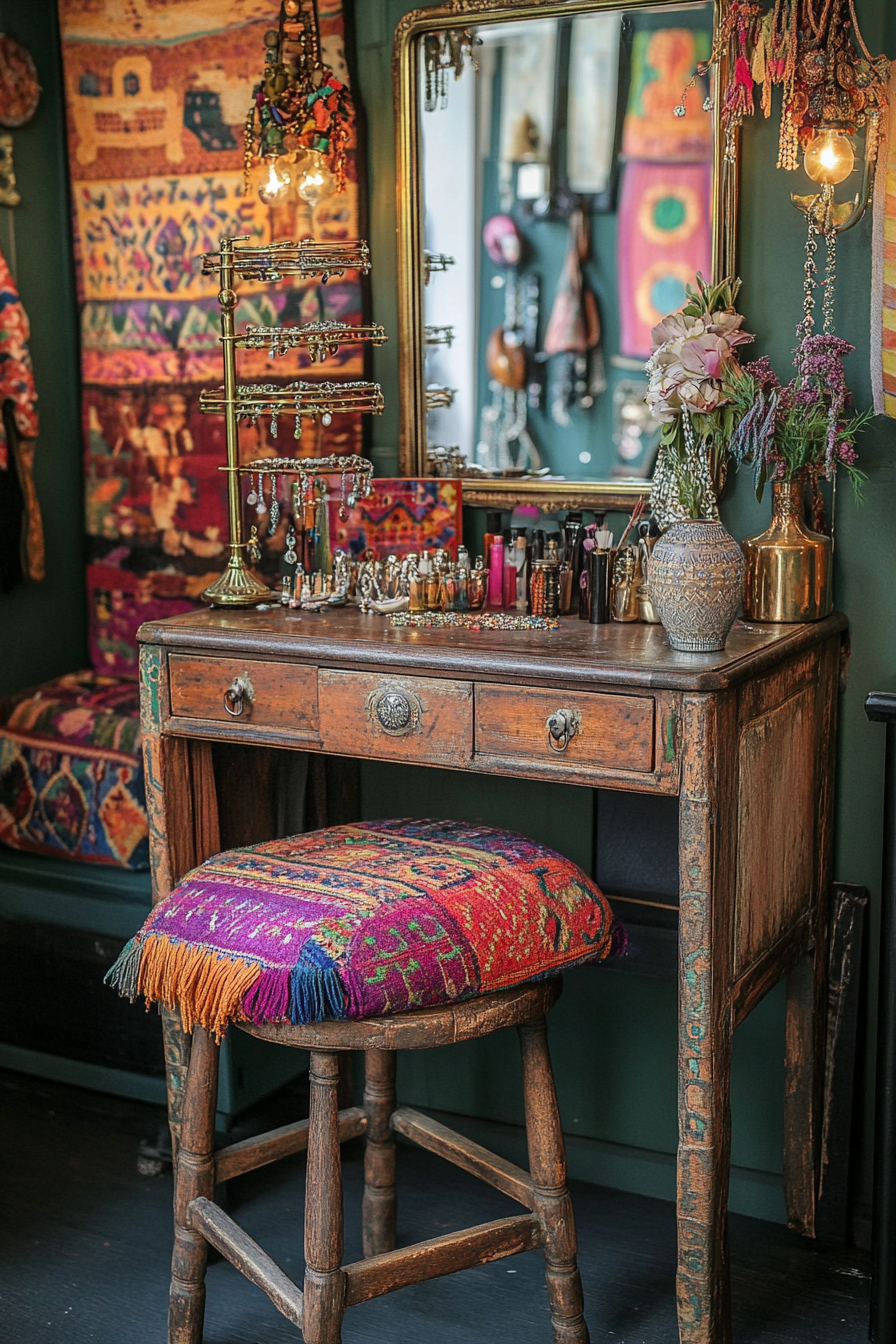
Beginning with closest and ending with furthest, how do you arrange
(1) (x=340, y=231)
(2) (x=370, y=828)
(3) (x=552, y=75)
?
1. (2) (x=370, y=828)
2. (3) (x=552, y=75)
3. (1) (x=340, y=231)

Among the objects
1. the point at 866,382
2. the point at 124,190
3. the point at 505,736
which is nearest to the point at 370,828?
the point at 505,736

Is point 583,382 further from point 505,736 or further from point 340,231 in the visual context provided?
point 505,736

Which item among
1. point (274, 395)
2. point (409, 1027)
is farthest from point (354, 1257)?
point (274, 395)

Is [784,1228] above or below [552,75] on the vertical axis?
below

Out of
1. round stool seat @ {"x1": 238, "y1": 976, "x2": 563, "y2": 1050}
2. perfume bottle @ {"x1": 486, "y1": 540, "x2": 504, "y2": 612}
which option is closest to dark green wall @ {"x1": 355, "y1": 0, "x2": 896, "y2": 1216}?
perfume bottle @ {"x1": 486, "y1": 540, "x2": 504, "y2": 612}

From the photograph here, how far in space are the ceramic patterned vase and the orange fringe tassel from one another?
77cm

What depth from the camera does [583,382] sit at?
2623 mm

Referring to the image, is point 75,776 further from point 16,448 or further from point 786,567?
point 786,567

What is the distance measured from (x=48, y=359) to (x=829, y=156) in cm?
175

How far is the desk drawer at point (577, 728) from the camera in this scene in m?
2.04

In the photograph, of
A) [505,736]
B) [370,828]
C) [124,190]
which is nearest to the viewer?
[505,736]

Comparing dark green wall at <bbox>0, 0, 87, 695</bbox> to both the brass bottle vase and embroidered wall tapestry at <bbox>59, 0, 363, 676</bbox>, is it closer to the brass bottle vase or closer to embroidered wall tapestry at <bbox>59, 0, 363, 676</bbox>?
embroidered wall tapestry at <bbox>59, 0, 363, 676</bbox>

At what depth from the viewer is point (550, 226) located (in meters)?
2.62

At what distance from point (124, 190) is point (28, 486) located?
663mm
